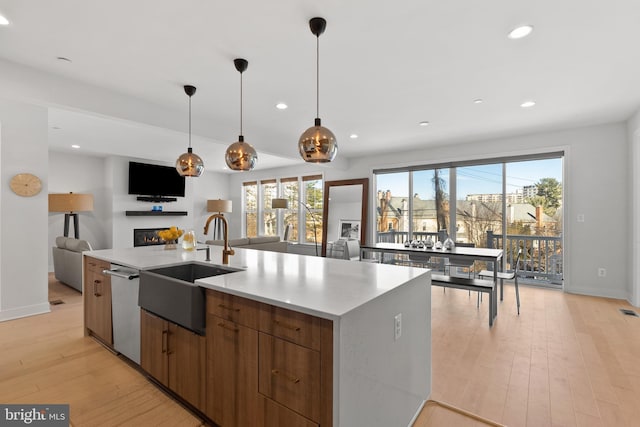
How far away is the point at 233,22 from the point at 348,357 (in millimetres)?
2210

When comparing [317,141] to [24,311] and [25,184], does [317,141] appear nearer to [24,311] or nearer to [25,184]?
[25,184]

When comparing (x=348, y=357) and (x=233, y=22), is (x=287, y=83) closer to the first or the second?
(x=233, y=22)

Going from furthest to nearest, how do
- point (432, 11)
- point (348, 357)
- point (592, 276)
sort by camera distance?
point (592, 276), point (432, 11), point (348, 357)

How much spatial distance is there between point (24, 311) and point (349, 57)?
4.47 m

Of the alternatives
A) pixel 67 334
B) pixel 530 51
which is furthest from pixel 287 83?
pixel 67 334

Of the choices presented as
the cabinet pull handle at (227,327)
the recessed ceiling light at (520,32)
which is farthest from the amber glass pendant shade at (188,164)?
the recessed ceiling light at (520,32)

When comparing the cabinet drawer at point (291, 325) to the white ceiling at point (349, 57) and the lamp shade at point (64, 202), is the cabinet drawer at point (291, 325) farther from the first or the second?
the lamp shade at point (64, 202)

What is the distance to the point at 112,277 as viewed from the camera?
→ 2.45 m

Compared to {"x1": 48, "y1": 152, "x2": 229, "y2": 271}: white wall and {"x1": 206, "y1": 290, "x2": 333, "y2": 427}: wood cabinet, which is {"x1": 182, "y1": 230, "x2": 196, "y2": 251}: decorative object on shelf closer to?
{"x1": 206, "y1": 290, "x2": 333, "y2": 427}: wood cabinet

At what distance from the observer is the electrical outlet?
1.56 meters

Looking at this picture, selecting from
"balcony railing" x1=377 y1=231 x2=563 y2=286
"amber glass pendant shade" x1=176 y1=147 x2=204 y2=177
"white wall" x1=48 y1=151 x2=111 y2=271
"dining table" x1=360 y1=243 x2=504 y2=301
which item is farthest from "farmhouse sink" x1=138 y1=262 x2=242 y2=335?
"white wall" x1=48 y1=151 x2=111 y2=271

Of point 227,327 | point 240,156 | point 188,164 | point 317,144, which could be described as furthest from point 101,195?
point 227,327

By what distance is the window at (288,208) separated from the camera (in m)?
7.98

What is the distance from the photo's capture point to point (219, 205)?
8.76m
